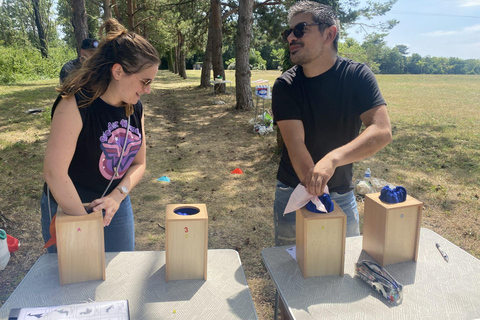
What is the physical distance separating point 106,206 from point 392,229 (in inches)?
45.6

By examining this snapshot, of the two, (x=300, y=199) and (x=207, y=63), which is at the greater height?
(x=207, y=63)

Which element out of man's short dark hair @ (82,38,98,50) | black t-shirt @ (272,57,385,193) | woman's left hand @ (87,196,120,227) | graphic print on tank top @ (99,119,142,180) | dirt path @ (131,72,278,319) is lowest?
dirt path @ (131,72,278,319)

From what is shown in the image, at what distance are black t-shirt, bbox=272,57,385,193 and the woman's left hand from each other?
34.3 inches

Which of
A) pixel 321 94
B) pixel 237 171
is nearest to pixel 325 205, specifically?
pixel 321 94

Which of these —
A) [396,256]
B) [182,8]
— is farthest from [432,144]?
[182,8]

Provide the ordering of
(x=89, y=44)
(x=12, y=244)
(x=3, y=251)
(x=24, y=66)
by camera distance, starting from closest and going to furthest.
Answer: (x=3, y=251), (x=12, y=244), (x=89, y=44), (x=24, y=66)

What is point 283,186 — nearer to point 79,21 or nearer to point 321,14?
point 321,14

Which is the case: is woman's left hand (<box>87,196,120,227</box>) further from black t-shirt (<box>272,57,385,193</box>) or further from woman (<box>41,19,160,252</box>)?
black t-shirt (<box>272,57,385,193</box>)

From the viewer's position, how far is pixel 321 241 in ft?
4.54

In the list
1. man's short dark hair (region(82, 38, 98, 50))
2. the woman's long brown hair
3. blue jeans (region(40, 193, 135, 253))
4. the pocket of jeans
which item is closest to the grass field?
the pocket of jeans

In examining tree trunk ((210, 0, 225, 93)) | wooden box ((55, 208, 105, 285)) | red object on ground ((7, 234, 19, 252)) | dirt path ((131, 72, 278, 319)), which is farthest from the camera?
tree trunk ((210, 0, 225, 93))

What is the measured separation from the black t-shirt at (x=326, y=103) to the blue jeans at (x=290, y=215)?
0.53 feet

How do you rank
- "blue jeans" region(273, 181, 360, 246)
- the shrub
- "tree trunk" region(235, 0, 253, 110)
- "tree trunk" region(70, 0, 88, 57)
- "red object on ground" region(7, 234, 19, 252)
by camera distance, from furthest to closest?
the shrub → "tree trunk" region(235, 0, 253, 110) → "tree trunk" region(70, 0, 88, 57) → "red object on ground" region(7, 234, 19, 252) → "blue jeans" region(273, 181, 360, 246)

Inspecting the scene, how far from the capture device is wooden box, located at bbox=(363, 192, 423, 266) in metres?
1.42
